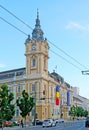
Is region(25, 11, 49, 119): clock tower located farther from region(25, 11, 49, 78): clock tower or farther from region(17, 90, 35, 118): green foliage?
region(17, 90, 35, 118): green foliage

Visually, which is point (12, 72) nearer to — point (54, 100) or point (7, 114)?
point (54, 100)

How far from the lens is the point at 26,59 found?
108438 millimetres

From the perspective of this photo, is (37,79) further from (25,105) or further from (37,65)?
(25,105)

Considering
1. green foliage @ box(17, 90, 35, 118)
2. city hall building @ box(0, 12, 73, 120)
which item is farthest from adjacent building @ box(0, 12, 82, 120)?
green foliage @ box(17, 90, 35, 118)

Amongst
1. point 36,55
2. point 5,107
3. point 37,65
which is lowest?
point 5,107

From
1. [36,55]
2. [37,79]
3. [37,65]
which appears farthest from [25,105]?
[36,55]

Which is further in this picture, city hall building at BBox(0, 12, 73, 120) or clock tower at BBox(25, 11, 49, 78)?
clock tower at BBox(25, 11, 49, 78)

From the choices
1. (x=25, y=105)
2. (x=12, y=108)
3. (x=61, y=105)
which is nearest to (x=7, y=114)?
(x=12, y=108)

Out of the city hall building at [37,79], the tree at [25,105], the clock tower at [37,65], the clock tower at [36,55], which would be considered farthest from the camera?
the clock tower at [36,55]

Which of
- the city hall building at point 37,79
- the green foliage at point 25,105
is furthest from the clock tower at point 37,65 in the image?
the green foliage at point 25,105

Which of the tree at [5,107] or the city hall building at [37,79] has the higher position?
the city hall building at [37,79]

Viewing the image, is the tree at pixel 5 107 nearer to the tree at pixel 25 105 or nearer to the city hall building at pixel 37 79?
the tree at pixel 25 105

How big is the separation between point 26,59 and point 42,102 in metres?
15.3

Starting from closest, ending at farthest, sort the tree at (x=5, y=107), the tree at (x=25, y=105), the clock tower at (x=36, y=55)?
1. the tree at (x=5, y=107)
2. the tree at (x=25, y=105)
3. the clock tower at (x=36, y=55)
